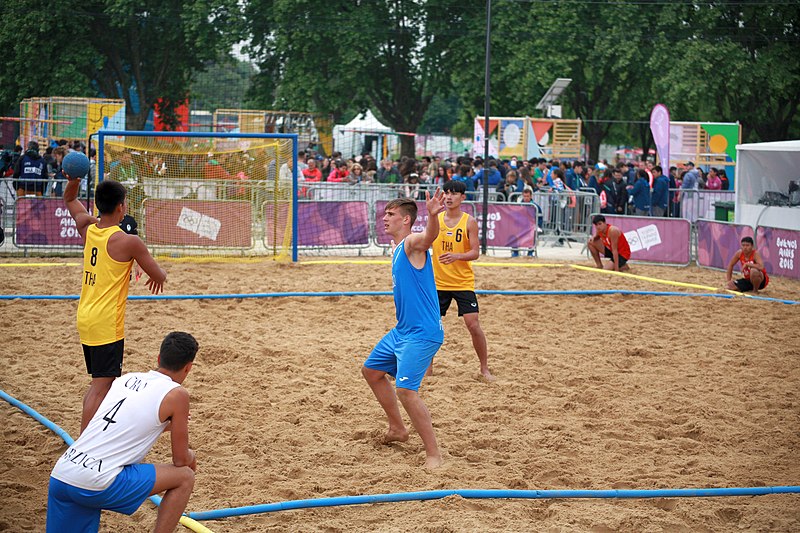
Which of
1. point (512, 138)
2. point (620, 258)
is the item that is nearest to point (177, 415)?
point (620, 258)

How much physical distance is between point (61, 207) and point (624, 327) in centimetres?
1011

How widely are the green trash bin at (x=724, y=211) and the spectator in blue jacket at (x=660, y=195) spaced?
110 centimetres

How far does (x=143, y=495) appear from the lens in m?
4.23

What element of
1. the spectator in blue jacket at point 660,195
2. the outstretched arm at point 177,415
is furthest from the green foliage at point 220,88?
the outstretched arm at point 177,415

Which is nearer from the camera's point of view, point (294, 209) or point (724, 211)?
point (294, 209)

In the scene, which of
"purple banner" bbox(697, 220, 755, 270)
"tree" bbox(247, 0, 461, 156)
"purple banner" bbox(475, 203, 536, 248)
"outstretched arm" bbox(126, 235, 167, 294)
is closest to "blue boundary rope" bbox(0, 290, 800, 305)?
"purple banner" bbox(697, 220, 755, 270)

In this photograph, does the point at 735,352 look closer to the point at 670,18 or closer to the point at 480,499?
the point at 480,499

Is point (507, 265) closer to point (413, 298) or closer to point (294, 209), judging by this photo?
point (294, 209)

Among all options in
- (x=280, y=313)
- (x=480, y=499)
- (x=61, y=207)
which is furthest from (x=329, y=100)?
(x=480, y=499)

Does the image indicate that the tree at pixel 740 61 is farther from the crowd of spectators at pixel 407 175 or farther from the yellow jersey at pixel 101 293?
the yellow jersey at pixel 101 293

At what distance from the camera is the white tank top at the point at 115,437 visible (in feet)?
13.4

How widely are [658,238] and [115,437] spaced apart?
1444 centimetres

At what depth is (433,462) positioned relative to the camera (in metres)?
6.20

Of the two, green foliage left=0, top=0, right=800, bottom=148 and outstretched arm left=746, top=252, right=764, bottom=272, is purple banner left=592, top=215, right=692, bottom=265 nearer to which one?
outstretched arm left=746, top=252, right=764, bottom=272
